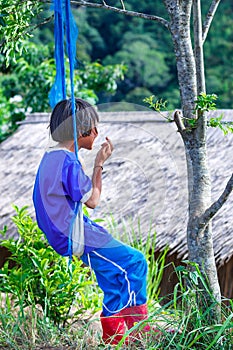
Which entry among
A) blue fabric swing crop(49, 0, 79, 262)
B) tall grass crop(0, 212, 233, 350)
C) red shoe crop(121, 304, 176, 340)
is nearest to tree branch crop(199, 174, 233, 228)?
tall grass crop(0, 212, 233, 350)

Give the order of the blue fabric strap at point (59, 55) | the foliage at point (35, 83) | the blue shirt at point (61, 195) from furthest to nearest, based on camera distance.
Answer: the foliage at point (35, 83) < the blue fabric strap at point (59, 55) < the blue shirt at point (61, 195)

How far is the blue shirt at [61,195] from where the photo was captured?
3.30m

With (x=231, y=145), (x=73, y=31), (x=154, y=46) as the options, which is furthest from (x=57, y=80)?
(x=154, y=46)

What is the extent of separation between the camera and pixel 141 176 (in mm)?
6453

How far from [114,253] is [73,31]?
0.96 metres

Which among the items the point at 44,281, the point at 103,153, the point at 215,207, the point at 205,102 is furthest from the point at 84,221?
the point at 44,281

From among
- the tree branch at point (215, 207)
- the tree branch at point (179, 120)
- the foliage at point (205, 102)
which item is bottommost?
the tree branch at point (215, 207)

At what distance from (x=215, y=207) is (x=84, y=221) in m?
0.56

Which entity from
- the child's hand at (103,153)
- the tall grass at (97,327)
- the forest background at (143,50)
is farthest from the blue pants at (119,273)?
the forest background at (143,50)

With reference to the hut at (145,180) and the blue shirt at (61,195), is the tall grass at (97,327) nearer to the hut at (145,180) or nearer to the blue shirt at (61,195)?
the blue shirt at (61,195)

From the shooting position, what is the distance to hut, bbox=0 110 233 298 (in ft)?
17.0

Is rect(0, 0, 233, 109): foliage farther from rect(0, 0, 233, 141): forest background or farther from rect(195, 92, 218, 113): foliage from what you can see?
rect(195, 92, 218, 113): foliage

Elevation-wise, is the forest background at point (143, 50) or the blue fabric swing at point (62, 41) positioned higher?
the blue fabric swing at point (62, 41)

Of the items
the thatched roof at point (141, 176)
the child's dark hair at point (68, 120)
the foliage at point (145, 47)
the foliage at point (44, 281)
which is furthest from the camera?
the foliage at point (145, 47)
